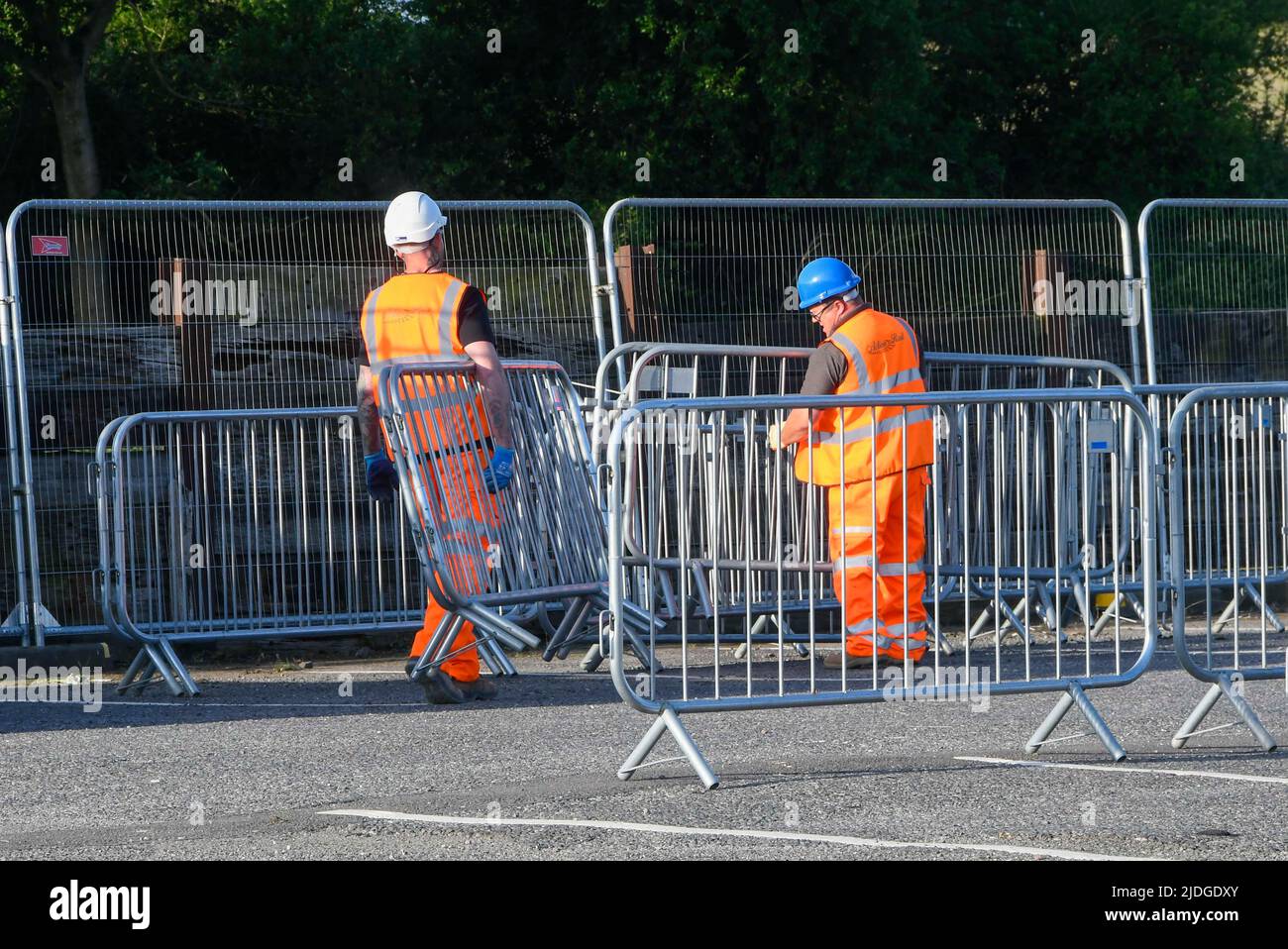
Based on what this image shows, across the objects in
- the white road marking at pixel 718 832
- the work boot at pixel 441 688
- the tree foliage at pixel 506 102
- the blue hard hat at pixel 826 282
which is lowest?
the work boot at pixel 441 688

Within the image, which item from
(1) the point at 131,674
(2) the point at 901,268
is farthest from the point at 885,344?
(1) the point at 131,674

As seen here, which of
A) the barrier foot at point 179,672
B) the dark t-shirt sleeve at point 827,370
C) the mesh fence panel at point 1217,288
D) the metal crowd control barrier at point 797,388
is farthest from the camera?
the mesh fence panel at point 1217,288

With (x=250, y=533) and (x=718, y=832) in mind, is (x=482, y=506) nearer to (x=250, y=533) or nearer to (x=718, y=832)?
(x=250, y=533)

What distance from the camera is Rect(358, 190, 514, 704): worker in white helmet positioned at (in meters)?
7.83

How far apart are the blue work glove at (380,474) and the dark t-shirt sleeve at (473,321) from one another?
68cm

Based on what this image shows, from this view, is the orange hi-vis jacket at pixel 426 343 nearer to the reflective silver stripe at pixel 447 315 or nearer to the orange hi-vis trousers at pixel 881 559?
the reflective silver stripe at pixel 447 315

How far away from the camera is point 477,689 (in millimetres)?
8367

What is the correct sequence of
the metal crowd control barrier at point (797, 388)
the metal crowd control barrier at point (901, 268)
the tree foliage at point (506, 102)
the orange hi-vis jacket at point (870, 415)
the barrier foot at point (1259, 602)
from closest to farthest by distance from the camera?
the barrier foot at point (1259, 602), the orange hi-vis jacket at point (870, 415), the metal crowd control barrier at point (797, 388), the metal crowd control barrier at point (901, 268), the tree foliage at point (506, 102)

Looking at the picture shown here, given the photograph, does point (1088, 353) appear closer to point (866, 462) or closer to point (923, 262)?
point (923, 262)

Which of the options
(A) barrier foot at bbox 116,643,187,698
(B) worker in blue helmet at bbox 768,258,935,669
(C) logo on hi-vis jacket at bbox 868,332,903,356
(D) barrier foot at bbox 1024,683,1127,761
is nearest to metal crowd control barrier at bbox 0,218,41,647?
(A) barrier foot at bbox 116,643,187,698

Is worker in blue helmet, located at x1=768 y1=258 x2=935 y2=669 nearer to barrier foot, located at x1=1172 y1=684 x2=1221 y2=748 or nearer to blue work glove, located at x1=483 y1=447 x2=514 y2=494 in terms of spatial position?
blue work glove, located at x1=483 y1=447 x2=514 y2=494

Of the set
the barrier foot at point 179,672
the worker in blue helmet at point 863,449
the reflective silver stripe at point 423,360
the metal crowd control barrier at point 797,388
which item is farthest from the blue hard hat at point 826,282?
the barrier foot at point 179,672

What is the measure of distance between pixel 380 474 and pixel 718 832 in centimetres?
332

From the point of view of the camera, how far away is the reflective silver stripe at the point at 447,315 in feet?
26.1
